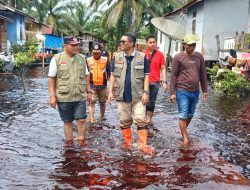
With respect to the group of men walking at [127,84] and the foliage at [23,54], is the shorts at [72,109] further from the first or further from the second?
the foliage at [23,54]

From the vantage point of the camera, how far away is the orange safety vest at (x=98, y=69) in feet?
28.3

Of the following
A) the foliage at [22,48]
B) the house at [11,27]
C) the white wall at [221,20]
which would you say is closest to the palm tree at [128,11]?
the house at [11,27]

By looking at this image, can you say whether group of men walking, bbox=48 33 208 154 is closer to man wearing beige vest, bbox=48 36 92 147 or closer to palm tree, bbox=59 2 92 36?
man wearing beige vest, bbox=48 36 92 147

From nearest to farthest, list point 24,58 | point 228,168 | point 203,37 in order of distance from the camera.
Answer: point 228,168 < point 24,58 < point 203,37

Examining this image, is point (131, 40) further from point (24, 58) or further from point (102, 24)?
point (102, 24)

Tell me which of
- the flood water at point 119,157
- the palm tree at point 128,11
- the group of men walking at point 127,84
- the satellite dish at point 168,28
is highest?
the palm tree at point 128,11

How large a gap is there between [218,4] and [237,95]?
12435 mm

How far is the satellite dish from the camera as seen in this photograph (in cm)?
2402

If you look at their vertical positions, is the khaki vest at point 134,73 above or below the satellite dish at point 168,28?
below

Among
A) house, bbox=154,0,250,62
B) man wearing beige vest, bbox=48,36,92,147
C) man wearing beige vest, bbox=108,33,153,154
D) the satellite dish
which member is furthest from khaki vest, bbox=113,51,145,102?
house, bbox=154,0,250,62

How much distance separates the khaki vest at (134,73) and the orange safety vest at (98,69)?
2.23 meters

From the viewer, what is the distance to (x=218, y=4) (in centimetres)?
2478

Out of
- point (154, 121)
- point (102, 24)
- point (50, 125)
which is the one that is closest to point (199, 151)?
point (154, 121)

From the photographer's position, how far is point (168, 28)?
24.9 m
